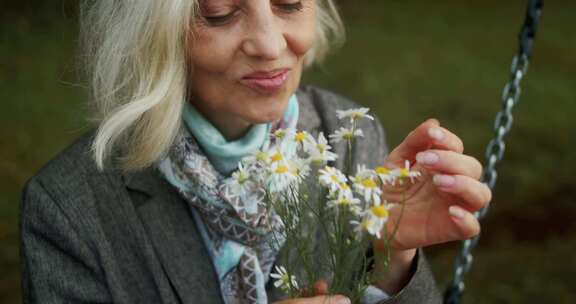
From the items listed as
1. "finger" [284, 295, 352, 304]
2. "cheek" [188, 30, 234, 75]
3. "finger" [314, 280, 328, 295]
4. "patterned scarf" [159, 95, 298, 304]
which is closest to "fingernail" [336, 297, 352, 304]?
"finger" [284, 295, 352, 304]

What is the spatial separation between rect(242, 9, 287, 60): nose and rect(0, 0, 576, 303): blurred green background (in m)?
2.01

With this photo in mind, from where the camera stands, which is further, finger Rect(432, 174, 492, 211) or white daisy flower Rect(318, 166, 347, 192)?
finger Rect(432, 174, 492, 211)

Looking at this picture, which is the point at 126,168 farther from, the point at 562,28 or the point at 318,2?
the point at 562,28

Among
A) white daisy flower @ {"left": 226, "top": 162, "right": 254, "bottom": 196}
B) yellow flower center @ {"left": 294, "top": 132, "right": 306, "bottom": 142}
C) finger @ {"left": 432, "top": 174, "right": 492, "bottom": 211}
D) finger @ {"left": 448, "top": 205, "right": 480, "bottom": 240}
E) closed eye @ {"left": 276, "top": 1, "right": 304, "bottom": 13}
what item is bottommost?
finger @ {"left": 448, "top": 205, "right": 480, "bottom": 240}

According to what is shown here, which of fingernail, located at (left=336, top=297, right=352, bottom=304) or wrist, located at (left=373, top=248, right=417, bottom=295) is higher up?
fingernail, located at (left=336, top=297, right=352, bottom=304)

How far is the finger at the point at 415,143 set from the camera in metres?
1.66

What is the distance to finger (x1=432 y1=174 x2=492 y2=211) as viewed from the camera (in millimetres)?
1571

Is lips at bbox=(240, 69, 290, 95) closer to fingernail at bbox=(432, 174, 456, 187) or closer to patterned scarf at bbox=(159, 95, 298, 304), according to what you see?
patterned scarf at bbox=(159, 95, 298, 304)

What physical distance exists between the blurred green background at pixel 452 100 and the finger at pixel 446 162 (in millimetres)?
2397

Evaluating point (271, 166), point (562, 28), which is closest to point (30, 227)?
point (271, 166)

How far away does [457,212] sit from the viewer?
1.59m

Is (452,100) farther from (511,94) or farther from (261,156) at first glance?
(261,156)

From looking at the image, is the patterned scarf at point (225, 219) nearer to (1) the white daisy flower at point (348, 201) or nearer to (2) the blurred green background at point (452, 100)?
(1) the white daisy flower at point (348, 201)

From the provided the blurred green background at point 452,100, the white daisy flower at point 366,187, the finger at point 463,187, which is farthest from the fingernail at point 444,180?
the blurred green background at point 452,100
